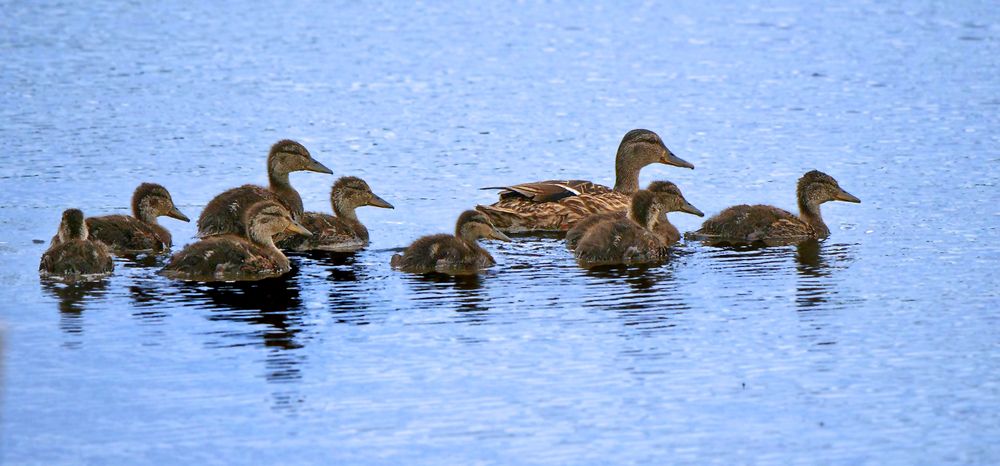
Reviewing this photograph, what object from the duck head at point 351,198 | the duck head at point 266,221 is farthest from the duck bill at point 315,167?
the duck head at point 266,221

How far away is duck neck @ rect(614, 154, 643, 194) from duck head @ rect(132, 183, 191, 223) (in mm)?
3452

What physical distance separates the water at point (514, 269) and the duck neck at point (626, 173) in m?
0.71

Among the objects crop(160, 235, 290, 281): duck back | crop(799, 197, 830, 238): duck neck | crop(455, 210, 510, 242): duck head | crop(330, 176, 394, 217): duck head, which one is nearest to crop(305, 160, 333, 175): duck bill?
crop(330, 176, 394, 217): duck head

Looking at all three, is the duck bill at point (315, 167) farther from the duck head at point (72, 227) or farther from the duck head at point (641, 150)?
the duck head at point (72, 227)

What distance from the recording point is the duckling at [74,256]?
9477 mm

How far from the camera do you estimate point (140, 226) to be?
10734mm

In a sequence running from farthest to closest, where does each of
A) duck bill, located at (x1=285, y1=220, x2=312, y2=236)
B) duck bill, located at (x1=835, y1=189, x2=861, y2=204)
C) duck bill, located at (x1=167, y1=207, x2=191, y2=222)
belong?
duck bill, located at (x1=835, y1=189, x2=861, y2=204) → duck bill, located at (x1=167, y1=207, x2=191, y2=222) → duck bill, located at (x1=285, y1=220, x2=312, y2=236)

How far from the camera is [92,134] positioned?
14.8 meters

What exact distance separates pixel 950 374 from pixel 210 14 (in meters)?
16.9

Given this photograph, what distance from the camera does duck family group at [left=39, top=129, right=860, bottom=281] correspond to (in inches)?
382

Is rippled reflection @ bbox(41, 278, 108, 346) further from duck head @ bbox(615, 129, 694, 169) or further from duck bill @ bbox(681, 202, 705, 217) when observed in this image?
duck head @ bbox(615, 129, 694, 169)

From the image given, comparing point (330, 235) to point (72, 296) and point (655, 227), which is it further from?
point (72, 296)

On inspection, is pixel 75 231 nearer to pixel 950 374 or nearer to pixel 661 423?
pixel 661 423

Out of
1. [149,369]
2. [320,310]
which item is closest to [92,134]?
[320,310]
